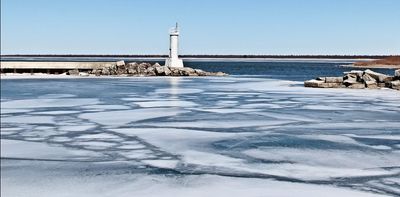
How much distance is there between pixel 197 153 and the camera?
5504mm

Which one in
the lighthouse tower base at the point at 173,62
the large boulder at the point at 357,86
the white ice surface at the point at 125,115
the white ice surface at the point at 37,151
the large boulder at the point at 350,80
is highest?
the lighthouse tower base at the point at 173,62

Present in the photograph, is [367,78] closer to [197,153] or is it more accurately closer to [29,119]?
[29,119]

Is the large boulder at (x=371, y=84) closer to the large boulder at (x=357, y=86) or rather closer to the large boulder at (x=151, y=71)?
the large boulder at (x=357, y=86)

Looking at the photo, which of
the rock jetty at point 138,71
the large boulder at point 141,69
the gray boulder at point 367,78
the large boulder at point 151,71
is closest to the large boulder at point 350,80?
the gray boulder at point 367,78

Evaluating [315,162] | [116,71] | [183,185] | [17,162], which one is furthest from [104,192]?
[116,71]

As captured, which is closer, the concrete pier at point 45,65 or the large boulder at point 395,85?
the large boulder at point 395,85

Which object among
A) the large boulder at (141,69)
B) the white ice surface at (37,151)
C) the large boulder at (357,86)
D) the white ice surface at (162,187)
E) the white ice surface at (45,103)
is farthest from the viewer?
the large boulder at (141,69)

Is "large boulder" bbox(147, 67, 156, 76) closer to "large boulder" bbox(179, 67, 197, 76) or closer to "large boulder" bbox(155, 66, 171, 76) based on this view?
"large boulder" bbox(155, 66, 171, 76)

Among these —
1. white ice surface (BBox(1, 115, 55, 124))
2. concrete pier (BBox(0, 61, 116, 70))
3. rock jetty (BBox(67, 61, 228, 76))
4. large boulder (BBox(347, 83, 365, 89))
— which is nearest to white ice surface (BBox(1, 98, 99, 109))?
white ice surface (BBox(1, 115, 55, 124))

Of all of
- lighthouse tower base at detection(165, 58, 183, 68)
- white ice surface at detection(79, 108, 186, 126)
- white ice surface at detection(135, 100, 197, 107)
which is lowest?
white ice surface at detection(135, 100, 197, 107)

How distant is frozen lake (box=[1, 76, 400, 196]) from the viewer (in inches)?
161

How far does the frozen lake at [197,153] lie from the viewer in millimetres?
4094

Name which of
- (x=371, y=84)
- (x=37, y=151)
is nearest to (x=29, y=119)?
(x=37, y=151)

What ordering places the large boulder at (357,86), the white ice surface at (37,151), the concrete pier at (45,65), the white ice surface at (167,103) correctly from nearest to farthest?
the white ice surface at (37,151) → the white ice surface at (167,103) → the large boulder at (357,86) → the concrete pier at (45,65)
